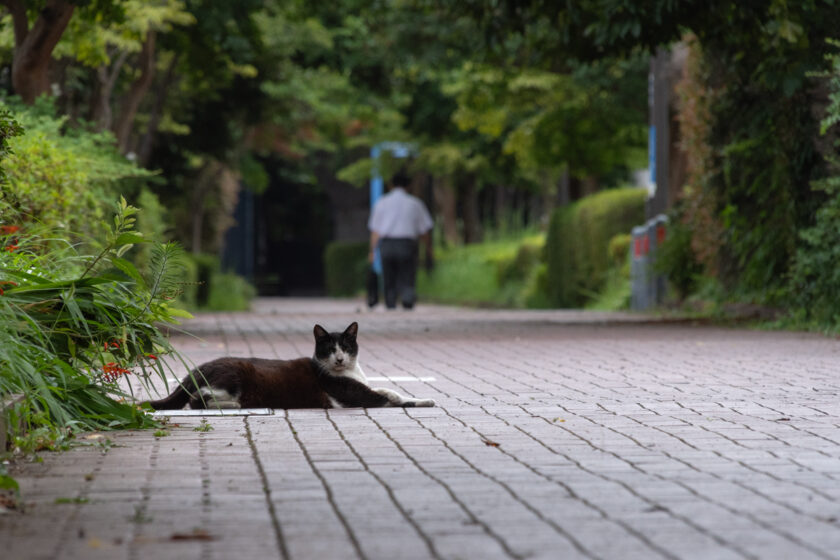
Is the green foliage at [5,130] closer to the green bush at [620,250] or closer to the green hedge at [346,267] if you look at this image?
the green bush at [620,250]

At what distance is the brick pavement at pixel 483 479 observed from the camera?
4609 millimetres

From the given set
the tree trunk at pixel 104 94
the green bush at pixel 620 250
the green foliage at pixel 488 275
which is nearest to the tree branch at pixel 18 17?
the tree trunk at pixel 104 94

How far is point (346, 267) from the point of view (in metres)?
45.5

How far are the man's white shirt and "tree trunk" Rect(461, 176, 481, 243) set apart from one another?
15257mm

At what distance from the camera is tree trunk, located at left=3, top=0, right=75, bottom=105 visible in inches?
561

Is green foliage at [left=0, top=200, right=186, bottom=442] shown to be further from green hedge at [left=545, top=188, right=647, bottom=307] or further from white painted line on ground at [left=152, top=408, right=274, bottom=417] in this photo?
green hedge at [left=545, top=188, right=647, bottom=307]

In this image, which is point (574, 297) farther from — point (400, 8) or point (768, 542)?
point (768, 542)

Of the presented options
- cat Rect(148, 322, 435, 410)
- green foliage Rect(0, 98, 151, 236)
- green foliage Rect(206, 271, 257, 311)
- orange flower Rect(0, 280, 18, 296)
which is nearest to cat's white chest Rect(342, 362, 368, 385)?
cat Rect(148, 322, 435, 410)

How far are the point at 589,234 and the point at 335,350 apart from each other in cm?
1724

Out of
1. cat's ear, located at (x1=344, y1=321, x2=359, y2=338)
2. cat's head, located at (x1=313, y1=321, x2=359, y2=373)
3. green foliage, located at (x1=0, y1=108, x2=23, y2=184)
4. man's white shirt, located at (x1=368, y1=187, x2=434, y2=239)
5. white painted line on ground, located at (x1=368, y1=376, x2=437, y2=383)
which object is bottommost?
white painted line on ground, located at (x1=368, y1=376, x2=437, y2=383)

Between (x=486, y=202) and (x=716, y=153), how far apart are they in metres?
25.9

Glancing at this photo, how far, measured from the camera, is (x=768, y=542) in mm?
4609

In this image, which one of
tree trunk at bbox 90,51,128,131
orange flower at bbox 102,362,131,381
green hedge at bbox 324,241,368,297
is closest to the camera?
orange flower at bbox 102,362,131,381

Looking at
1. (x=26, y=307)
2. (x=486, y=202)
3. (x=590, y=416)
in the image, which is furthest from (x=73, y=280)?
(x=486, y=202)
